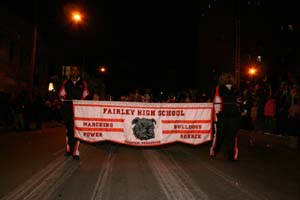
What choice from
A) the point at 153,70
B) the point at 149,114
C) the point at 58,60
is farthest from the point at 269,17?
the point at 153,70

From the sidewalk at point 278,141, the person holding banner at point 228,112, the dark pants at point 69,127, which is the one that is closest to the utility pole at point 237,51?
the sidewalk at point 278,141

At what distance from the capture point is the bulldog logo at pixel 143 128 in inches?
318

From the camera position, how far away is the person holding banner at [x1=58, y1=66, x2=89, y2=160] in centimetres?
810

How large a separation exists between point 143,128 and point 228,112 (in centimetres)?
209

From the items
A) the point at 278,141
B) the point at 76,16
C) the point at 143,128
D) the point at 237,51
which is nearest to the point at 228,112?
the point at 143,128

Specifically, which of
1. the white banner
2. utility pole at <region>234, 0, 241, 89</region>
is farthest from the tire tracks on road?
utility pole at <region>234, 0, 241, 89</region>

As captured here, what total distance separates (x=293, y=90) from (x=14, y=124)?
13680 mm

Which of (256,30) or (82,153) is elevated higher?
(256,30)

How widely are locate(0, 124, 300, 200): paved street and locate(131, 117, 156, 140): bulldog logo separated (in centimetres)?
60

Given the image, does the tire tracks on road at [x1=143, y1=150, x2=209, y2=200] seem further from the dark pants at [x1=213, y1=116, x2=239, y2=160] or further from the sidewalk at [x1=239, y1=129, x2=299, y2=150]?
the sidewalk at [x1=239, y1=129, x2=299, y2=150]

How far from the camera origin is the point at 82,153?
30.1 feet

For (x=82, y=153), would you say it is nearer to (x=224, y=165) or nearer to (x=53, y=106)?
(x=224, y=165)

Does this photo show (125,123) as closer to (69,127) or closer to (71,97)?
(69,127)

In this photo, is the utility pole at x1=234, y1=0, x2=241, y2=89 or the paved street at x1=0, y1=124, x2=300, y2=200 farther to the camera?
the utility pole at x1=234, y1=0, x2=241, y2=89
